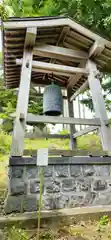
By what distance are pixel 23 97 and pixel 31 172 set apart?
4.76ft

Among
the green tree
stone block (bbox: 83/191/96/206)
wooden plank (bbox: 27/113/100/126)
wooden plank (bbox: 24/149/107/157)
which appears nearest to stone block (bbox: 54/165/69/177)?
wooden plank (bbox: 24/149/107/157)

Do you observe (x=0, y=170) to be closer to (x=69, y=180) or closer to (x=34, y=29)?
(x=69, y=180)

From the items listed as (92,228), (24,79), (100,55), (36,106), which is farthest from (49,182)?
(36,106)

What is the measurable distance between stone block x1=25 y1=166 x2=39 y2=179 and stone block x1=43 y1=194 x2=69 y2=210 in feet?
1.33

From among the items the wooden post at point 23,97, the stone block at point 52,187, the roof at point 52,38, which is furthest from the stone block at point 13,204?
the roof at point 52,38

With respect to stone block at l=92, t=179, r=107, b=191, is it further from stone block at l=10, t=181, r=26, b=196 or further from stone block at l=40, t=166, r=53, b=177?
stone block at l=10, t=181, r=26, b=196

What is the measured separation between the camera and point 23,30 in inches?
177

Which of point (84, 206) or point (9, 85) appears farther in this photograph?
point (9, 85)

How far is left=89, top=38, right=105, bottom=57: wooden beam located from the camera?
4.94m

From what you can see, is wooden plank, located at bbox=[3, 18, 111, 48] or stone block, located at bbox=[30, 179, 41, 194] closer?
stone block, located at bbox=[30, 179, 41, 194]

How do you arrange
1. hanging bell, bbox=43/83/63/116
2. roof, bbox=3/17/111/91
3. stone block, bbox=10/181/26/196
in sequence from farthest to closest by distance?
hanging bell, bbox=43/83/63/116 → roof, bbox=3/17/111/91 → stone block, bbox=10/181/26/196

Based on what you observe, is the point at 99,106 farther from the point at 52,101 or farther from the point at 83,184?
the point at 83,184

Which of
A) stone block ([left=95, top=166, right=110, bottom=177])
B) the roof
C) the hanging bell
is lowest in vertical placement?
stone block ([left=95, top=166, right=110, bottom=177])

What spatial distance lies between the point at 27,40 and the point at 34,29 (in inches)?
10.6
